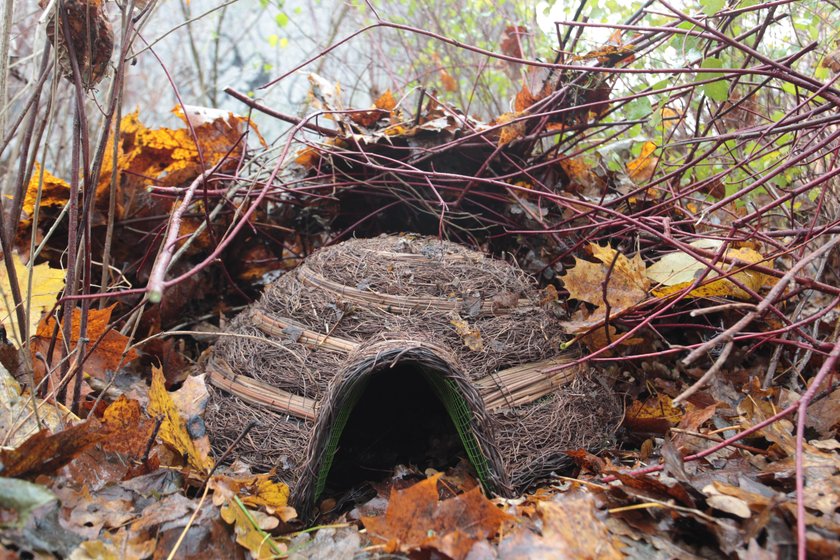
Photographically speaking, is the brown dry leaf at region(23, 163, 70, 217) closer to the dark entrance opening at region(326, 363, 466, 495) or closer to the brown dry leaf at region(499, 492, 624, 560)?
the dark entrance opening at region(326, 363, 466, 495)

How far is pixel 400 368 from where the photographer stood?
2406 millimetres

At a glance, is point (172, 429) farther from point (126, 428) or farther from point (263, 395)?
point (263, 395)

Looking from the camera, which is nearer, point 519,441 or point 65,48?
point 65,48

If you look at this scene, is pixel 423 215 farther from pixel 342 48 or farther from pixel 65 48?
pixel 342 48

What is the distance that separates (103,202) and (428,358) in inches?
73.2

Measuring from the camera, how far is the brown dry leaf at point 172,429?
178cm

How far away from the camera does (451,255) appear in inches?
90.7

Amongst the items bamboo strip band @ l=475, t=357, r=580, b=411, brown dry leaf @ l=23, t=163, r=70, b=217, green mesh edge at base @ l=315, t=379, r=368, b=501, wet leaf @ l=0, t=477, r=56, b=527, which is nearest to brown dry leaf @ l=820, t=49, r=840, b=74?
bamboo strip band @ l=475, t=357, r=580, b=411

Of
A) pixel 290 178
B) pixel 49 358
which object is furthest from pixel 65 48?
pixel 290 178

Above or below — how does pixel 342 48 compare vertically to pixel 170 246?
above

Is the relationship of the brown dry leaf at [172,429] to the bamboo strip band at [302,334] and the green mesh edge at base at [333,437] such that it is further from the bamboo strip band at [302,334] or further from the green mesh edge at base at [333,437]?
the bamboo strip band at [302,334]

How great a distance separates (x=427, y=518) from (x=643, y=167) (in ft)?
7.61

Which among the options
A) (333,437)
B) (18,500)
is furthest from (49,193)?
(18,500)

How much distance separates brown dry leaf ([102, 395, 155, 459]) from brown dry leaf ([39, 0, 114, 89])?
2.97 ft
